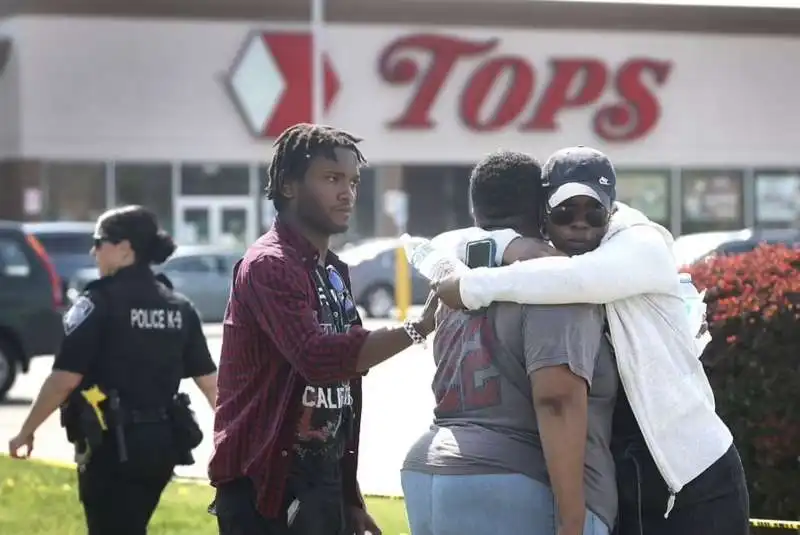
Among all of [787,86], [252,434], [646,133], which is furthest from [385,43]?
[252,434]

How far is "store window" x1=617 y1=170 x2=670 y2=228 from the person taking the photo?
38.8 meters

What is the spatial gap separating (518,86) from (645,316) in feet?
113

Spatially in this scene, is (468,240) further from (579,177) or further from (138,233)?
(138,233)

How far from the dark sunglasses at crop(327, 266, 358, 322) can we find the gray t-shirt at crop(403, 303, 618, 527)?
713 millimetres

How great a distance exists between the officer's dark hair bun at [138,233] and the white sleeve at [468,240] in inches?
88.2

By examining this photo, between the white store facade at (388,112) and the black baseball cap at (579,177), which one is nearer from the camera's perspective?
the black baseball cap at (579,177)

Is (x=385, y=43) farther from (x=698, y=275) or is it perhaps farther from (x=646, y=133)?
(x=698, y=275)

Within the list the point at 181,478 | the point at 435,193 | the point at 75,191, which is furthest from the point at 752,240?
the point at 75,191

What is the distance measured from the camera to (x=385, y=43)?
3628 centimetres

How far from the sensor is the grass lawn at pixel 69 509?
747 centimetres

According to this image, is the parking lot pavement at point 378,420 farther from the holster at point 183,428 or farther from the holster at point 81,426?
the holster at point 81,426

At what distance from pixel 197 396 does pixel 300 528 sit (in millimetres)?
10762

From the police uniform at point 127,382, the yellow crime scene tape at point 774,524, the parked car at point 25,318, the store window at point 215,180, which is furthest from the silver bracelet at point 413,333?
the store window at point 215,180

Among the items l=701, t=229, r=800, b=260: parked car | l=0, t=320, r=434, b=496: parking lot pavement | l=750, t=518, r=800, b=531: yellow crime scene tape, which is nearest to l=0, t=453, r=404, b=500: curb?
l=0, t=320, r=434, b=496: parking lot pavement
